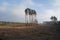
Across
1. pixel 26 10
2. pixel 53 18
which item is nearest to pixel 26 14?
pixel 26 10

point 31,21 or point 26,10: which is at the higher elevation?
point 26,10

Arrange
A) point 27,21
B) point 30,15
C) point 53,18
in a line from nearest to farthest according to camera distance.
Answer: point 27,21
point 30,15
point 53,18

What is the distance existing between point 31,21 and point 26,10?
278 inches

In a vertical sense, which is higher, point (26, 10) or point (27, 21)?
point (26, 10)

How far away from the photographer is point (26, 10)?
247 ft

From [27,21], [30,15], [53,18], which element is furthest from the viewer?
[53,18]

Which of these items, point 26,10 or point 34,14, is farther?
point 34,14

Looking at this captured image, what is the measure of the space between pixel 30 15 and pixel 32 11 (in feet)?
7.00

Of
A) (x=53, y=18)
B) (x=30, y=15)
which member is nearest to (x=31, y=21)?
(x=30, y=15)

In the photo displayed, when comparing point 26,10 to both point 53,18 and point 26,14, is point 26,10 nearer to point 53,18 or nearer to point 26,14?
point 26,14

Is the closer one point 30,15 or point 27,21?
point 27,21

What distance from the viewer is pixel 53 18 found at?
110 meters

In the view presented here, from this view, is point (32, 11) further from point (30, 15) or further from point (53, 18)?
point (53, 18)

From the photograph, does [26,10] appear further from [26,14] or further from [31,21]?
[31,21]
